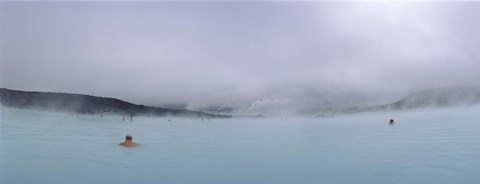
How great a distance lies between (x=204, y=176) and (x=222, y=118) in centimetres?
2568

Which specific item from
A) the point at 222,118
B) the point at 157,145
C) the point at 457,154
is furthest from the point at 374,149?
the point at 222,118

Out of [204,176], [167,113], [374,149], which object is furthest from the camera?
[167,113]

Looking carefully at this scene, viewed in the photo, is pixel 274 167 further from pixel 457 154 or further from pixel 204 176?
pixel 457 154

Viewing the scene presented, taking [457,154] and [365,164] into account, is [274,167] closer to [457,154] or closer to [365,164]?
[365,164]

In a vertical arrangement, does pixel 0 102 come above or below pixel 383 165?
above

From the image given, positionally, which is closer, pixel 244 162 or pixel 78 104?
pixel 244 162

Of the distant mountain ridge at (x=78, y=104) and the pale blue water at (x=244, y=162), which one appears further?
the distant mountain ridge at (x=78, y=104)

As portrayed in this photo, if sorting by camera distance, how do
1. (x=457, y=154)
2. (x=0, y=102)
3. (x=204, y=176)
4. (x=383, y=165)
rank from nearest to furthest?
1. (x=204, y=176)
2. (x=383, y=165)
3. (x=457, y=154)
4. (x=0, y=102)

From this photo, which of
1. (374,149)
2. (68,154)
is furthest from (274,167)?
(68,154)

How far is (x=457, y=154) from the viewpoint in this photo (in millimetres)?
9234

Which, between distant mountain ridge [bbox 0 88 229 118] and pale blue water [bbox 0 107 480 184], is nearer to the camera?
pale blue water [bbox 0 107 480 184]

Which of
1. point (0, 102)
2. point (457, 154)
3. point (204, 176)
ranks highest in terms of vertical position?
point (0, 102)

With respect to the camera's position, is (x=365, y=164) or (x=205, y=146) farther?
(x=205, y=146)

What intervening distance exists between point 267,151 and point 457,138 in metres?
6.78
